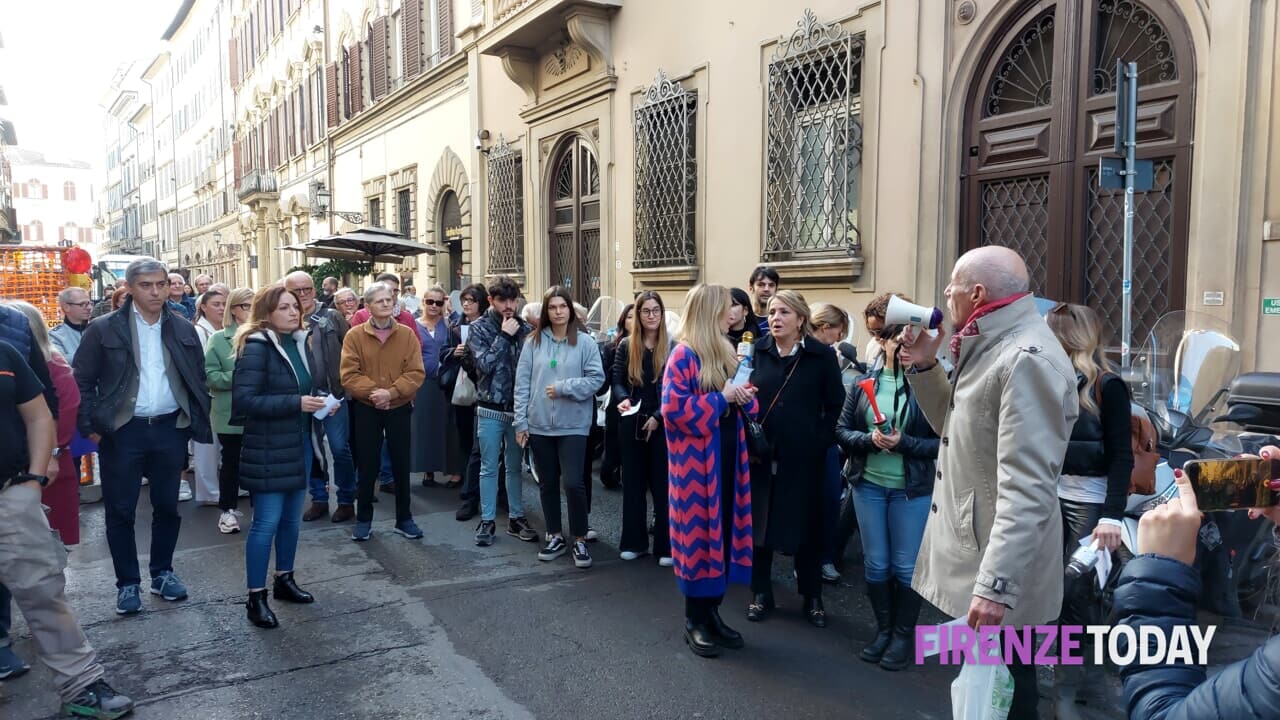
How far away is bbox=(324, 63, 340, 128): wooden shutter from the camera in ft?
81.1

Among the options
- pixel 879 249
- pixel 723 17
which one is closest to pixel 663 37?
pixel 723 17

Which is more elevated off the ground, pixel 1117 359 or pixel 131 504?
pixel 1117 359

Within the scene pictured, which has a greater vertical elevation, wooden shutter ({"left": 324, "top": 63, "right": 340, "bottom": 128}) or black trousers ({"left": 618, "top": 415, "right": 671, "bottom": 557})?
wooden shutter ({"left": 324, "top": 63, "right": 340, "bottom": 128})

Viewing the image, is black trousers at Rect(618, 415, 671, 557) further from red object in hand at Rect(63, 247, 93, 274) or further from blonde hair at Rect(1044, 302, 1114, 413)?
red object in hand at Rect(63, 247, 93, 274)

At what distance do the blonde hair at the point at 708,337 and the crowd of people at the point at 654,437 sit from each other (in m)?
0.01

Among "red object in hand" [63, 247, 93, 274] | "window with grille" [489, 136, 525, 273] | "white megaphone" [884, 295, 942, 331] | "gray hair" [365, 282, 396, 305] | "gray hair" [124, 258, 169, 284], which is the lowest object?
"white megaphone" [884, 295, 942, 331]

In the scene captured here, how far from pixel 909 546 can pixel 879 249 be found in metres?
4.80

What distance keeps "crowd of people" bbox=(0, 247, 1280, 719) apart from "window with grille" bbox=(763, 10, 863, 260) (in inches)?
96.1

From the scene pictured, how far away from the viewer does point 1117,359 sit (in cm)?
650

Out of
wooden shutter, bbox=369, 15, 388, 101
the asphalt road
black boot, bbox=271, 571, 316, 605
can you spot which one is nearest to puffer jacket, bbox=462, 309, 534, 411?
the asphalt road

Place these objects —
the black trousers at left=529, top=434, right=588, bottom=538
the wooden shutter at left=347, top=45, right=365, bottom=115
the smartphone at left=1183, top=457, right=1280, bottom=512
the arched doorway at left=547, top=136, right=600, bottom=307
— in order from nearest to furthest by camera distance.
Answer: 1. the smartphone at left=1183, top=457, right=1280, bottom=512
2. the black trousers at left=529, top=434, right=588, bottom=538
3. the arched doorway at left=547, top=136, right=600, bottom=307
4. the wooden shutter at left=347, top=45, right=365, bottom=115

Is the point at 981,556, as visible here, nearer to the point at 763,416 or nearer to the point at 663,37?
the point at 763,416

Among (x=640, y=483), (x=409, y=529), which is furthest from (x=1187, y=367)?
(x=409, y=529)

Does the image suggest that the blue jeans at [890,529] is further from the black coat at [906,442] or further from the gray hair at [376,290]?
the gray hair at [376,290]
